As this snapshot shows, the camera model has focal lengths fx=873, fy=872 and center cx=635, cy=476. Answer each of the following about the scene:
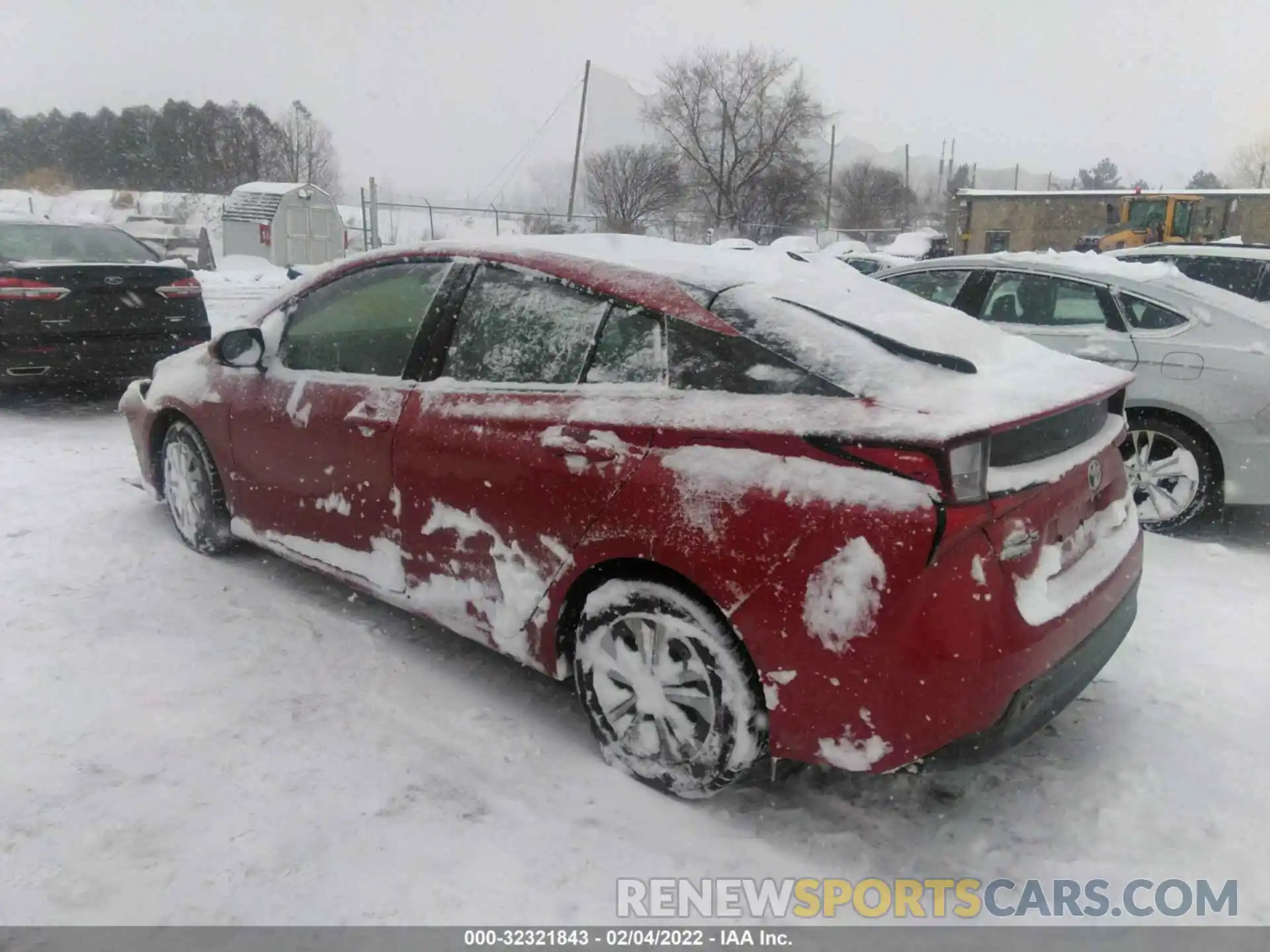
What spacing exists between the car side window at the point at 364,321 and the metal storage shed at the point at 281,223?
24.2 meters

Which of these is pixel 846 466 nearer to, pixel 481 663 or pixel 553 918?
pixel 553 918

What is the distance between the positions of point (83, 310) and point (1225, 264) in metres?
8.11

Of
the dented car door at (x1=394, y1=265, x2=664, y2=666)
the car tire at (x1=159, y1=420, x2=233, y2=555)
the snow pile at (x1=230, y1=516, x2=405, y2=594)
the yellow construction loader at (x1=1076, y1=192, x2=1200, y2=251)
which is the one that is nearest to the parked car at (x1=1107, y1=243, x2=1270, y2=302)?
the dented car door at (x1=394, y1=265, x2=664, y2=666)

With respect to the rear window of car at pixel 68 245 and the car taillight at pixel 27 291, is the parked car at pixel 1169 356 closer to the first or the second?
the car taillight at pixel 27 291

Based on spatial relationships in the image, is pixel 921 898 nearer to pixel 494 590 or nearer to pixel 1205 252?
pixel 494 590

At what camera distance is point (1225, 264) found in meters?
5.90

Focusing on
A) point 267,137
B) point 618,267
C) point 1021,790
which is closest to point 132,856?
point 618,267

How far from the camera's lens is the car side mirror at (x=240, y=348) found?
3.62m

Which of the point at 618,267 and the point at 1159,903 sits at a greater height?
the point at 618,267

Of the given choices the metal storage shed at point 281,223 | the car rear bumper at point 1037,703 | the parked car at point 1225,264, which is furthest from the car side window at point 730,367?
the metal storage shed at point 281,223

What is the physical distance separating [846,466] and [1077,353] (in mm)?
3712

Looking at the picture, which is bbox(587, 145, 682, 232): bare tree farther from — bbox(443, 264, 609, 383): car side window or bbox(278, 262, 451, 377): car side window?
bbox(443, 264, 609, 383): car side window

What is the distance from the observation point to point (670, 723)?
2467 mm
